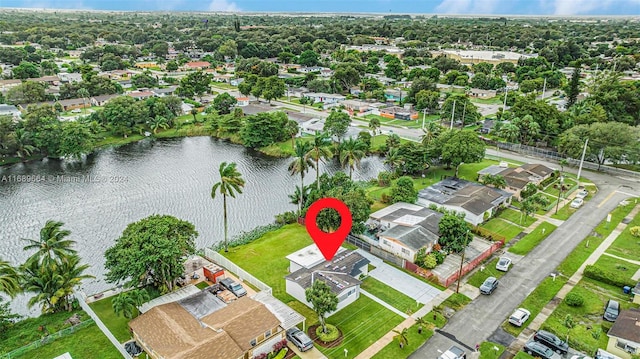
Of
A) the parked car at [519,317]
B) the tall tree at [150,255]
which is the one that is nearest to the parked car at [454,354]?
the parked car at [519,317]

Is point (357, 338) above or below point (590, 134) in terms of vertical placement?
below

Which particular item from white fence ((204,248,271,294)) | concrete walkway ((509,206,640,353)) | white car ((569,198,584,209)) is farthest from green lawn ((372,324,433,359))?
white car ((569,198,584,209))

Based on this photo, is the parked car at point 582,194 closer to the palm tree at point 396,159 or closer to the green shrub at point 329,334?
the palm tree at point 396,159

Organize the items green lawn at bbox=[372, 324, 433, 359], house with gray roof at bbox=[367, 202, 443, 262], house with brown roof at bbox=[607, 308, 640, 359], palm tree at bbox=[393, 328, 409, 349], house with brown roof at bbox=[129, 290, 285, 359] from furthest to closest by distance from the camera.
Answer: house with gray roof at bbox=[367, 202, 443, 262]
palm tree at bbox=[393, 328, 409, 349]
green lawn at bbox=[372, 324, 433, 359]
house with brown roof at bbox=[607, 308, 640, 359]
house with brown roof at bbox=[129, 290, 285, 359]

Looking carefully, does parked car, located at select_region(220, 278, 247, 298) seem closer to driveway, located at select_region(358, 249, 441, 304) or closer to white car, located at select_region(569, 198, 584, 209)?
driveway, located at select_region(358, 249, 441, 304)

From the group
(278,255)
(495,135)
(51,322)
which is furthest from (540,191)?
(51,322)

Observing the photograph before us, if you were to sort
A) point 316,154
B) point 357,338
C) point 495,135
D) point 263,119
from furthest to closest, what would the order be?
point 495,135, point 263,119, point 316,154, point 357,338

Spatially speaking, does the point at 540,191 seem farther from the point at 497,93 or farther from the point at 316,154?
the point at 497,93
